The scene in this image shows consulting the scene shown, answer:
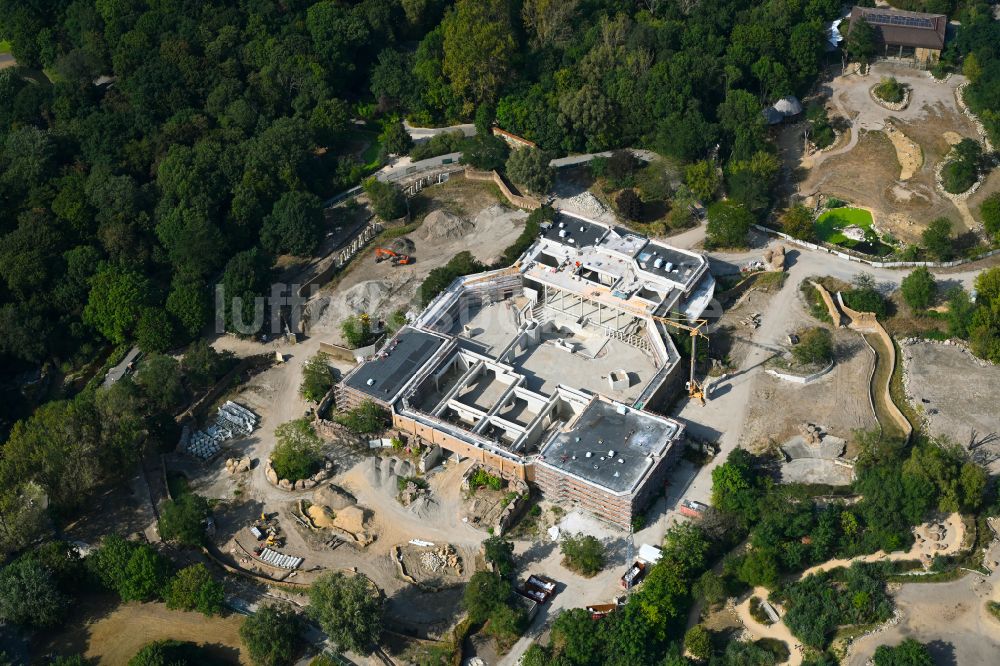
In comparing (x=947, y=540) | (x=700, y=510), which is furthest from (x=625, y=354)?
(x=947, y=540)

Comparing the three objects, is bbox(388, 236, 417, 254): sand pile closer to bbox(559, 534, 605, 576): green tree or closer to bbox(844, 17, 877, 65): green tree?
bbox(559, 534, 605, 576): green tree

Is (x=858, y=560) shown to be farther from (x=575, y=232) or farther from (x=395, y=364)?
(x=575, y=232)

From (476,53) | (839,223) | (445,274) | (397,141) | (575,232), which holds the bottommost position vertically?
(839,223)

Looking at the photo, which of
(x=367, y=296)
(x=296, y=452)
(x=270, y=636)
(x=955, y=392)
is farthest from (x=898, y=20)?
(x=270, y=636)

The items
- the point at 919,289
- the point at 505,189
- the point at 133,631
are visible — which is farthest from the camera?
the point at 505,189

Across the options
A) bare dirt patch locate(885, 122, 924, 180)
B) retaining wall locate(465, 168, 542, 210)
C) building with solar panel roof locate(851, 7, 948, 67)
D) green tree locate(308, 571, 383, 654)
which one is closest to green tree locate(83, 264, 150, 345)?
retaining wall locate(465, 168, 542, 210)
